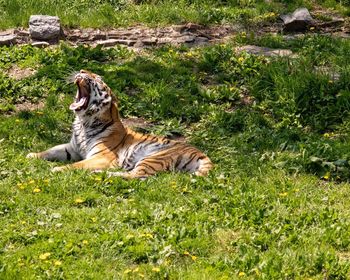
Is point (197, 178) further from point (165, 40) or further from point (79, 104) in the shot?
point (165, 40)

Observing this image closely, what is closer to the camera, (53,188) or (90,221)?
(90,221)

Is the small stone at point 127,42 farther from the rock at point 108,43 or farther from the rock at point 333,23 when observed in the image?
the rock at point 333,23

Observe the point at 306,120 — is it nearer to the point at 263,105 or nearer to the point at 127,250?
the point at 263,105

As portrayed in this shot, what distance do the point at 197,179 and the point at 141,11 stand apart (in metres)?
6.63

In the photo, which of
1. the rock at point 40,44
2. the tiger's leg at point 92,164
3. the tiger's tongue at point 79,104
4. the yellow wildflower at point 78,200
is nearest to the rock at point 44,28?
the rock at point 40,44

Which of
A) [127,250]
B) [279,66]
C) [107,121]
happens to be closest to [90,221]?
[127,250]

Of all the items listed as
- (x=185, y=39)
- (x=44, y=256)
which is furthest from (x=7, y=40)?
(x=44, y=256)

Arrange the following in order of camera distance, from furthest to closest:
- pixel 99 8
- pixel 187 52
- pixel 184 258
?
pixel 99 8 < pixel 187 52 < pixel 184 258

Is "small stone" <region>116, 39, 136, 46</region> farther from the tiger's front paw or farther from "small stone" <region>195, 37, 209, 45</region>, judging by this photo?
the tiger's front paw

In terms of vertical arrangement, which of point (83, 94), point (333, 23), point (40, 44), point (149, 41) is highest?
point (83, 94)

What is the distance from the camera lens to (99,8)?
1288 centimetres

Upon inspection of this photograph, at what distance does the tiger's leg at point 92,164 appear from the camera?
733 cm

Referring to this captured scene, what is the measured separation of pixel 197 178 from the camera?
696cm

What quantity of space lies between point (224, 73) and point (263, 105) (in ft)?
3.93
